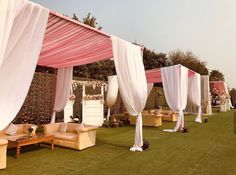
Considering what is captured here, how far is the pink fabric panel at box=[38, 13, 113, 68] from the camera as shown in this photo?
173 inches

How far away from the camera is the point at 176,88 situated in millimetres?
8992

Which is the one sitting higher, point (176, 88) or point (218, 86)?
point (218, 86)

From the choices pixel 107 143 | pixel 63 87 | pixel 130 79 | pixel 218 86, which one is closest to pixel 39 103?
pixel 63 87

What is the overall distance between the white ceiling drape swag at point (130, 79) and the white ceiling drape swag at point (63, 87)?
8.97 feet

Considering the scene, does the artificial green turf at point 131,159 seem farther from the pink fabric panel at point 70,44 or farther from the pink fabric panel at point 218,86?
the pink fabric panel at point 218,86

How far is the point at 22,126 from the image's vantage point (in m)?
6.59

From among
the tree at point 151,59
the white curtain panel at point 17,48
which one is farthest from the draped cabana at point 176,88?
the tree at point 151,59

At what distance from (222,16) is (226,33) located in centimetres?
258

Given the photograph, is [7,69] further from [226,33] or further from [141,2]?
[226,33]

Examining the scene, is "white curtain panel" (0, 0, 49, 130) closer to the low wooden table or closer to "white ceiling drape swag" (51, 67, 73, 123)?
the low wooden table

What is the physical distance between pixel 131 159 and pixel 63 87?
13.1 ft

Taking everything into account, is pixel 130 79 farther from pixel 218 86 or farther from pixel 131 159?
pixel 218 86

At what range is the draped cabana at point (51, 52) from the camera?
323 centimetres

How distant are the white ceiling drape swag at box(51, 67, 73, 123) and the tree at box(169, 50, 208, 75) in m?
21.0
